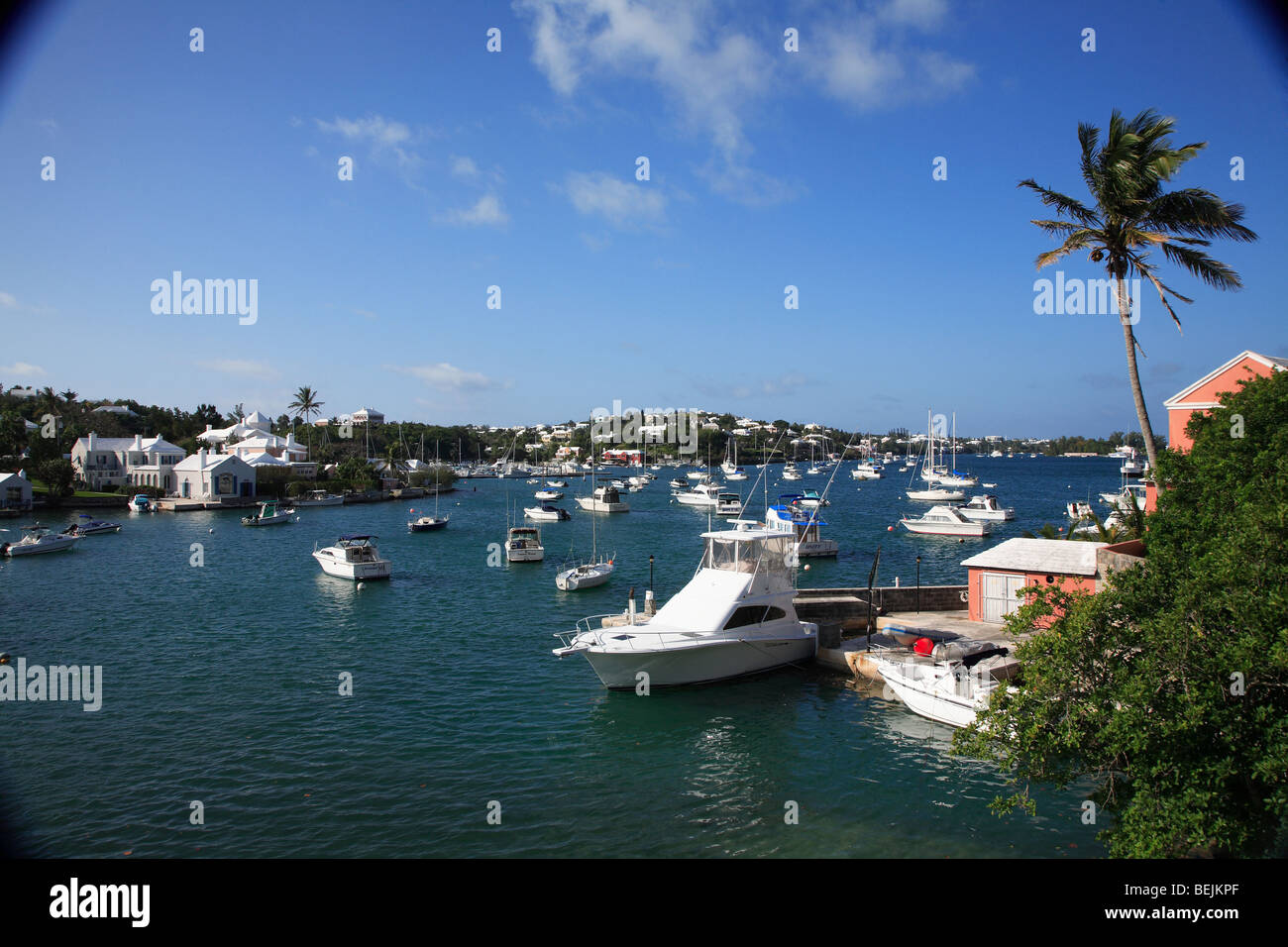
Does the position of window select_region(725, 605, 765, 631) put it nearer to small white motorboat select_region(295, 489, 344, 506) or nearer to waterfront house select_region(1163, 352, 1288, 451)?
waterfront house select_region(1163, 352, 1288, 451)

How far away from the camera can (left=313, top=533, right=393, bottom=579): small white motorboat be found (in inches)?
1752

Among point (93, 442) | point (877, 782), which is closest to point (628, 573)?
point (877, 782)

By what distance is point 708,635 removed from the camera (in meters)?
23.2

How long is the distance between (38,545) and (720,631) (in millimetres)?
55410

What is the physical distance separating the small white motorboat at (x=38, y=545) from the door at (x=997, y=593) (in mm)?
62416

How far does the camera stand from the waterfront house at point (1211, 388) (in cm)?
2375

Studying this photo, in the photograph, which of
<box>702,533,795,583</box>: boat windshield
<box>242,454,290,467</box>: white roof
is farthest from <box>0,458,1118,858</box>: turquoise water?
<box>242,454,290,467</box>: white roof

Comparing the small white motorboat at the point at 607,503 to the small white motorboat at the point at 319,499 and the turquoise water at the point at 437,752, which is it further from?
the turquoise water at the point at 437,752

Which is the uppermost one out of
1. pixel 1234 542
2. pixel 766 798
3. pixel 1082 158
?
pixel 1082 158

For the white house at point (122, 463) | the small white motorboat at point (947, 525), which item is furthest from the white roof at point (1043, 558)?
the white house at point (122, 463)

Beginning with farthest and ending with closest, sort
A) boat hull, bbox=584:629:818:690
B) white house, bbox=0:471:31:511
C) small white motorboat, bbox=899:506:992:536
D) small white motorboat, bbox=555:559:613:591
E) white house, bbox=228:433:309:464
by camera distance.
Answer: white house, bbox=228:433:309:464 < white house, bbox=0:471:31:511 < small white motorboat, bbox=899:506:992:536 < small white motorboat, bbox=555:559:613:591 < boat hull, bbox=584:629:818:690
